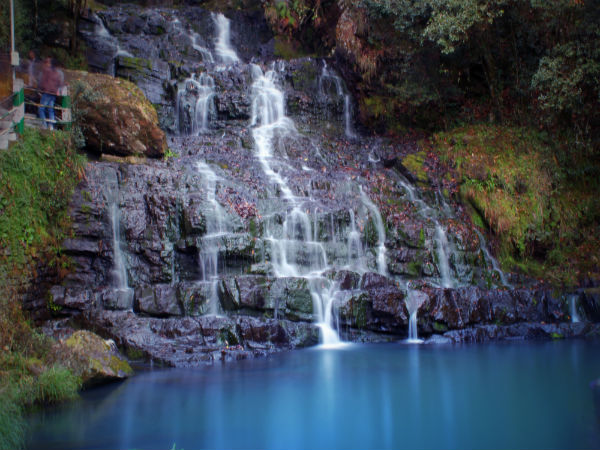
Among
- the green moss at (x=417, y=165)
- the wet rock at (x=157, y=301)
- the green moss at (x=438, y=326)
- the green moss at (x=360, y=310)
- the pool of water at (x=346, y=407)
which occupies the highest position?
the green moss at (x=417, y=165)

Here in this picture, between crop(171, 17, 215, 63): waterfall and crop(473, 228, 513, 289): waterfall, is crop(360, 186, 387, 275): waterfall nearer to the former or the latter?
crop(473, 228, 513, 289): waterfall

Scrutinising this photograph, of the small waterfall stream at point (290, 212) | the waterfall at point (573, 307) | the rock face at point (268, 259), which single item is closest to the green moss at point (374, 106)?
the small waterfall stream at point (290, 212)

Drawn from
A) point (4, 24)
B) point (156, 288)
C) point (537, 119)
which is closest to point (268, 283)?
point (156, 288)

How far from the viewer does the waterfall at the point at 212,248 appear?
11555 mm

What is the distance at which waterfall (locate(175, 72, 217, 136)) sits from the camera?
1902cm

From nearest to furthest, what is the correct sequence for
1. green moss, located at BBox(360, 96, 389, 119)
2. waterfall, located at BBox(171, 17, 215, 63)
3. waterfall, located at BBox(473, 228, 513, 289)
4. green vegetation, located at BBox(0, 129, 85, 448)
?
green vegetation, located at BBox(0, 129, 85, 448), waterfall, located at BBox(473, 228, 513, 289), green moss, located at BBox(360, 96, 389, 119), waterfall, located at BBox(171, 17, 215, 63)

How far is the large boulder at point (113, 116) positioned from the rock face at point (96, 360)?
7.35m

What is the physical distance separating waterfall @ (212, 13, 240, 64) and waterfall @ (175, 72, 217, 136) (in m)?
4.73

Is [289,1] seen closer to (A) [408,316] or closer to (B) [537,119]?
(B) [537,119]

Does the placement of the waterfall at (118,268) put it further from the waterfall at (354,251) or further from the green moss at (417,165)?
the green moss at (417,165)

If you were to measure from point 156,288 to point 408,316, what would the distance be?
580 centimetres

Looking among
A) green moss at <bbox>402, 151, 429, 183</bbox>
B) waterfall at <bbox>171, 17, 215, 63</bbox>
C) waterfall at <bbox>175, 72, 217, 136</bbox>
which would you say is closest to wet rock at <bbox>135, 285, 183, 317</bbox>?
waterfall at <bbox>175, 72, 217, 136</bbox>

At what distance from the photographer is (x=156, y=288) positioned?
37.4ft

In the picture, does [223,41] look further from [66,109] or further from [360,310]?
[360,310]
